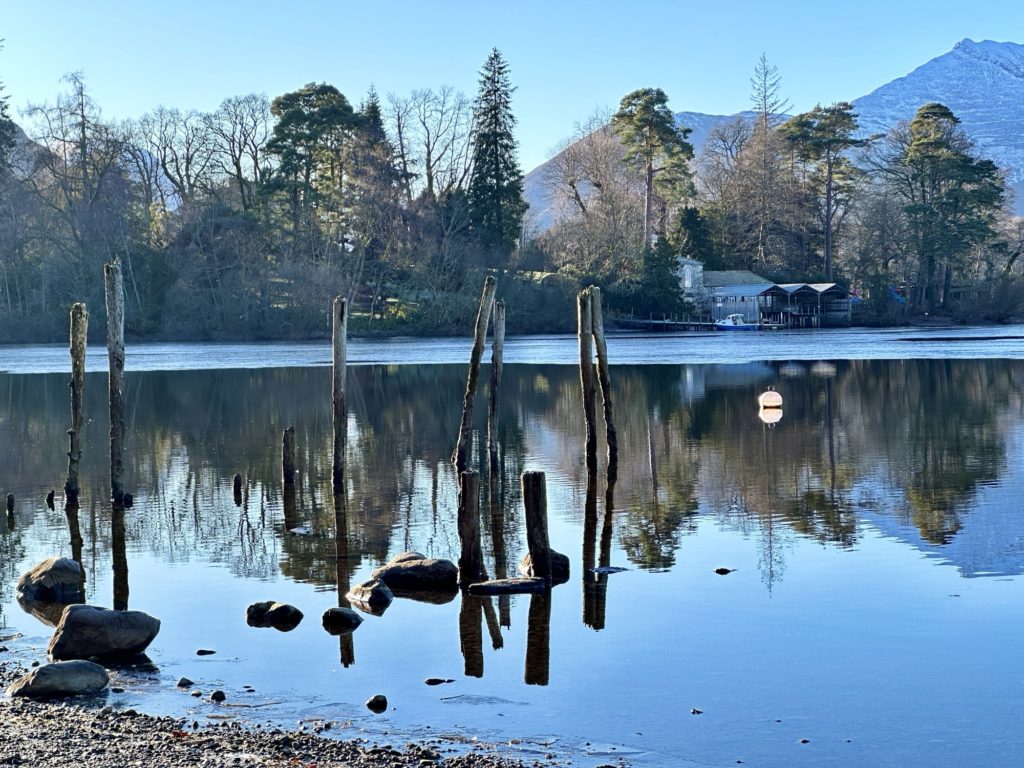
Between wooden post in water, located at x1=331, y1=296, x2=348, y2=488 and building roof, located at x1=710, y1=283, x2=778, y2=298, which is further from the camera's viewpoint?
building roof, located at x1=710, y1=283, x2=778, y2=298

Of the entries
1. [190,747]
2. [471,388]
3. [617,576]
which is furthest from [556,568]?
[471,388]

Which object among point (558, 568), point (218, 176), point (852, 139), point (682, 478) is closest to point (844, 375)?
point (682, 478)

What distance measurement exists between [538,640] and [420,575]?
256 cm

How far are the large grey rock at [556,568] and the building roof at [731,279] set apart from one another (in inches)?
3659

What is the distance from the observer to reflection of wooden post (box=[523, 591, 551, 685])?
1159 cm

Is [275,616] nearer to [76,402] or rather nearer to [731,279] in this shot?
[76,402]

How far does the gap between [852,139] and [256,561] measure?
105196 mm

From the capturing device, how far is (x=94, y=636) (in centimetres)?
1212

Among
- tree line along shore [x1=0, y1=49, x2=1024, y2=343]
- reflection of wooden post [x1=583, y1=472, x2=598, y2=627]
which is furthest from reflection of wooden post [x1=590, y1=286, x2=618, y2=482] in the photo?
tree line along shore [x1=0, y1=49, x2=1024, y2=343]

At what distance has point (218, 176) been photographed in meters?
95.2

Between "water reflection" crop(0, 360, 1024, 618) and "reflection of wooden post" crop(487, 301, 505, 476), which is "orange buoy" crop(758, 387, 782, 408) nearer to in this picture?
"water reflection" crop(0, 360, 1024, 618)

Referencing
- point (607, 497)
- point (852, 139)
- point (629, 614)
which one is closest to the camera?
point (629, 614)

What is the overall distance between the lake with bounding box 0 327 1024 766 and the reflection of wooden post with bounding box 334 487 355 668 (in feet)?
0.21

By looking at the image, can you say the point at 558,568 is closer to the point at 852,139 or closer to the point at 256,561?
the point at 256,561
